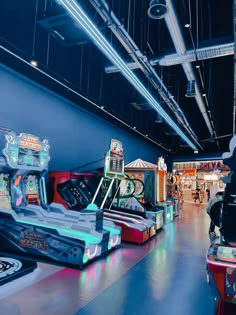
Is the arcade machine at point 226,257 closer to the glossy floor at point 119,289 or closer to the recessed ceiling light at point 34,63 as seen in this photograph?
the glossy floor at point 119,289

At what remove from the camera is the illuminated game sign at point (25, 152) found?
4016 millimetres

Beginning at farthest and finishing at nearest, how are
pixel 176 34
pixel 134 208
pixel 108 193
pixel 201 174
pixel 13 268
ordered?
pixel 201 174 < pixel 134 208 < pixel 108 193 < pixel 176 34 < pixel 13 268

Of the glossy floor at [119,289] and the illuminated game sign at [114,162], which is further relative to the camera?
the illuminated game sign at [114,162]

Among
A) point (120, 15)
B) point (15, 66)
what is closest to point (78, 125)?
point (15, 66)

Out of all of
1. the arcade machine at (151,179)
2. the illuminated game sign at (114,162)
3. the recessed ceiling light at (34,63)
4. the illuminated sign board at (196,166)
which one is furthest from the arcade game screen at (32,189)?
the illuminated sign board at (196,166)

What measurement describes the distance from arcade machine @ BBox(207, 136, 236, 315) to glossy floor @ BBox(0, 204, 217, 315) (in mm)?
635

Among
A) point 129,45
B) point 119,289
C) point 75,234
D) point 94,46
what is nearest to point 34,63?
point 129,45

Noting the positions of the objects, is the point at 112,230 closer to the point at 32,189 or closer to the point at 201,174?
the point at 32,189

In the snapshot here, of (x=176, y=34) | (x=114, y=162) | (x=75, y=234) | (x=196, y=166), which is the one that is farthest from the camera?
(x=196, y=166)

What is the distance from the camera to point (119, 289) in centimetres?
299

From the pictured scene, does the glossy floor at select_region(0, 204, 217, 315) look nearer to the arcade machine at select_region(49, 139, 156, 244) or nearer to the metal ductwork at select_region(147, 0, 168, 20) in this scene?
the arcade machine at select_region(49, 139, 156, 244)

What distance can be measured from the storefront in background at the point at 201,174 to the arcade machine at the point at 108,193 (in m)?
10.0

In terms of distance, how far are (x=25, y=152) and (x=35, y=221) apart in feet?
3.82

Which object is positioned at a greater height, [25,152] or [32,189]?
[25,152]
